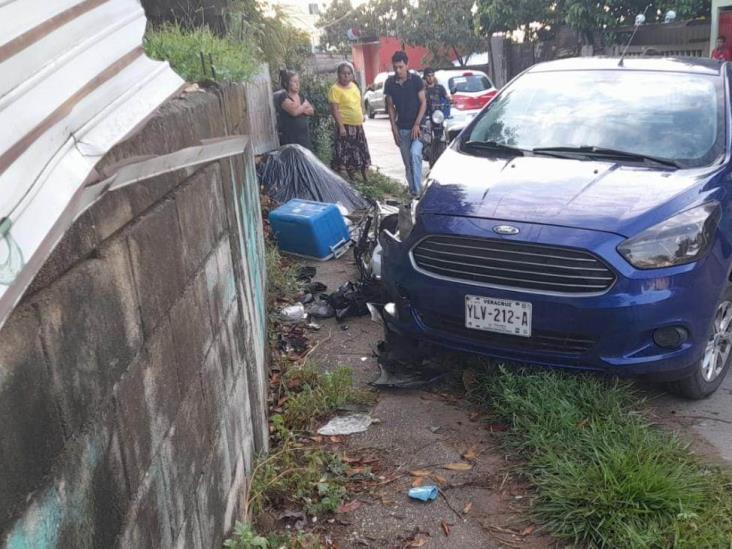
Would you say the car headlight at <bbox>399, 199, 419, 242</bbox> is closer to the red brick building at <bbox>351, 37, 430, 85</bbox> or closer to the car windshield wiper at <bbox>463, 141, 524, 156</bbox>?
the car windshield wiper at <bbox>463, 141, 524, 156</bbox>

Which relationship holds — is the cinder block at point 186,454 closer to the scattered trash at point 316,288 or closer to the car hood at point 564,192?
the car hood at point 564,192

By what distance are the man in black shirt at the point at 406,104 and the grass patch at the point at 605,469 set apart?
18.5 ft

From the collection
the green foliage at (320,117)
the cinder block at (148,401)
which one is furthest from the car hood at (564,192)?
the green foliage at (320,117)

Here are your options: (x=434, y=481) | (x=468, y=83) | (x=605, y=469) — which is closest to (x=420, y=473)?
(x=434, y=481)

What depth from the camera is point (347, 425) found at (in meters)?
3.82

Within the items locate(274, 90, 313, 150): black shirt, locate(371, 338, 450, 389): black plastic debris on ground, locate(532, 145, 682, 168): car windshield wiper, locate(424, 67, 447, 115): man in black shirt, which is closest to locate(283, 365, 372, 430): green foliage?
locate(371, 338, 450, 389): black plastic debris on ground

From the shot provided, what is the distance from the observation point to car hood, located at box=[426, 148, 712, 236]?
3582mm

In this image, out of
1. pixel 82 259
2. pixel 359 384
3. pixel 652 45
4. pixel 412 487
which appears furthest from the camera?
pixel 652 45

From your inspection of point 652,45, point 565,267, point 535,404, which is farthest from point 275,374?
point 652,45

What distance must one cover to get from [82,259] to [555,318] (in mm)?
2662

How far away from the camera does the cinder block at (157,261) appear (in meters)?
1.64

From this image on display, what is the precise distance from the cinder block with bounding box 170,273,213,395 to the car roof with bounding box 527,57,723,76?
3.82m

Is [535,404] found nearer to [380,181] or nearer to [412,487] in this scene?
[412,487]

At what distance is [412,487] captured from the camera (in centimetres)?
328
